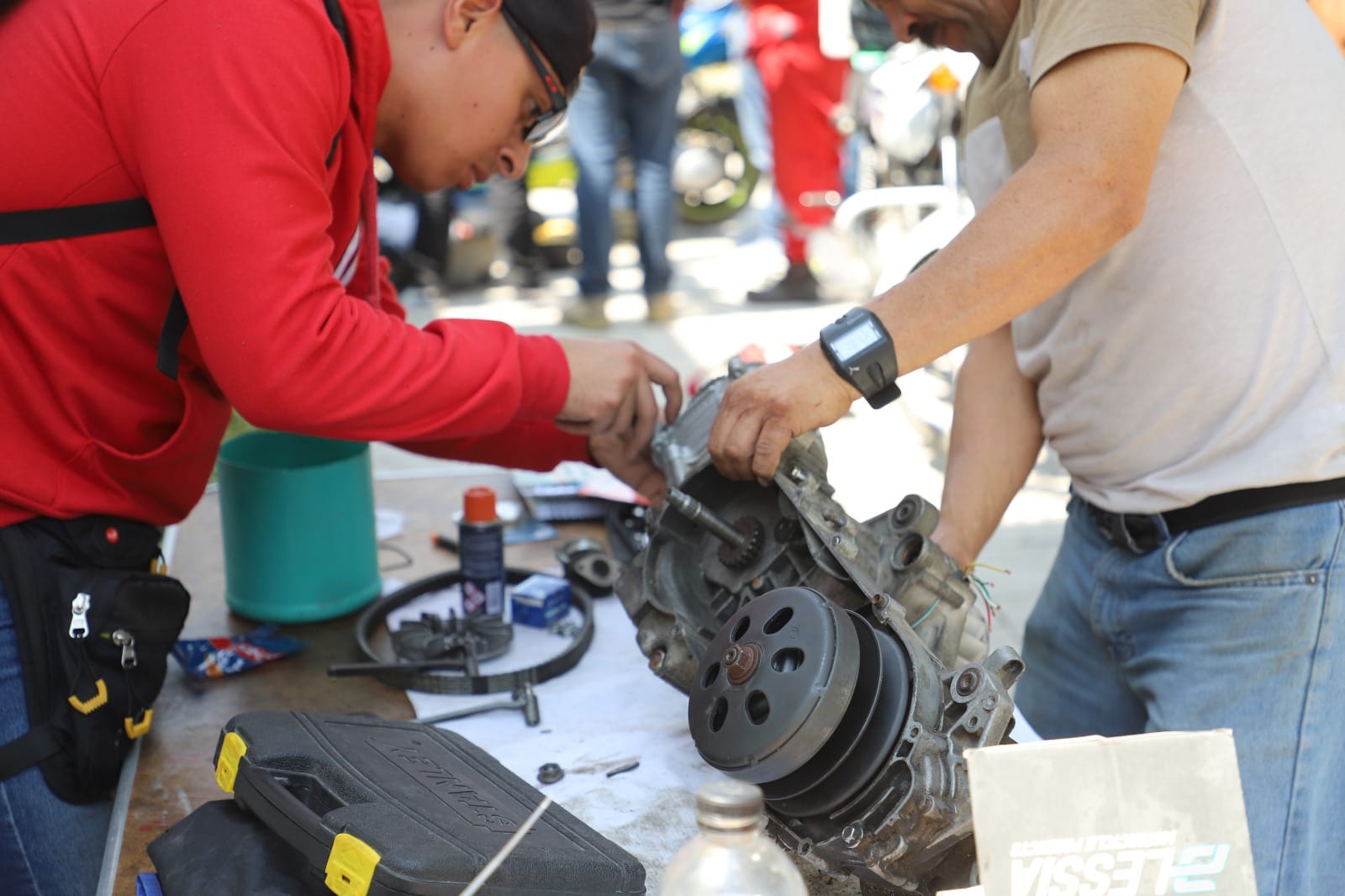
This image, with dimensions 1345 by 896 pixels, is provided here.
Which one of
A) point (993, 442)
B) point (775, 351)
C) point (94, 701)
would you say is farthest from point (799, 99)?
point (94, 701)

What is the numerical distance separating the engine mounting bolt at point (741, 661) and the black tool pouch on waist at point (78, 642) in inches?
33.8

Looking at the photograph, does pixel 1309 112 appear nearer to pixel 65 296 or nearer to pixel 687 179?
pixel 65 296

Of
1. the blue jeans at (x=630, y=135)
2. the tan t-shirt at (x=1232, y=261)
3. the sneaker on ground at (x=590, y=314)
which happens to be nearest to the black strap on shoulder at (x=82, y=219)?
the tan t-shirt at (x=1232, y=261)

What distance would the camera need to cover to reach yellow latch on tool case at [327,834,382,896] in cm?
113

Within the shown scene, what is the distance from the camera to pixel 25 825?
1.54 meters

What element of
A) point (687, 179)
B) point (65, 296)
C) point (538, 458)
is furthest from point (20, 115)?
point (687, 179)

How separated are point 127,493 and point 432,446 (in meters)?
0.61

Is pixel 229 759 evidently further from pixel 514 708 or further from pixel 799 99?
pixel 799 99

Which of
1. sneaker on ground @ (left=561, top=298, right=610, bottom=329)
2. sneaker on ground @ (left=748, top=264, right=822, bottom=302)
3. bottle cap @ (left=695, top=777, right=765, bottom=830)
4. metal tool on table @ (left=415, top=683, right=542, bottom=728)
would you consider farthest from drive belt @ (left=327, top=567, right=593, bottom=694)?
sneaker on ground @ (left=748, top=264, right=822, bottom=302)

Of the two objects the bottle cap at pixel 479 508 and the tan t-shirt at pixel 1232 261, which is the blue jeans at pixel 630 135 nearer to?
the bottle cap at pixel 479 508

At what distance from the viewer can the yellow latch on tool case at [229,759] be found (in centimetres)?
134

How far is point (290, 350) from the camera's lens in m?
1.39

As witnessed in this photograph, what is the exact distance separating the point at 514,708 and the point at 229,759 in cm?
52

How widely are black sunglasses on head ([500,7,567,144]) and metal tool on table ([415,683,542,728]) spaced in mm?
859
